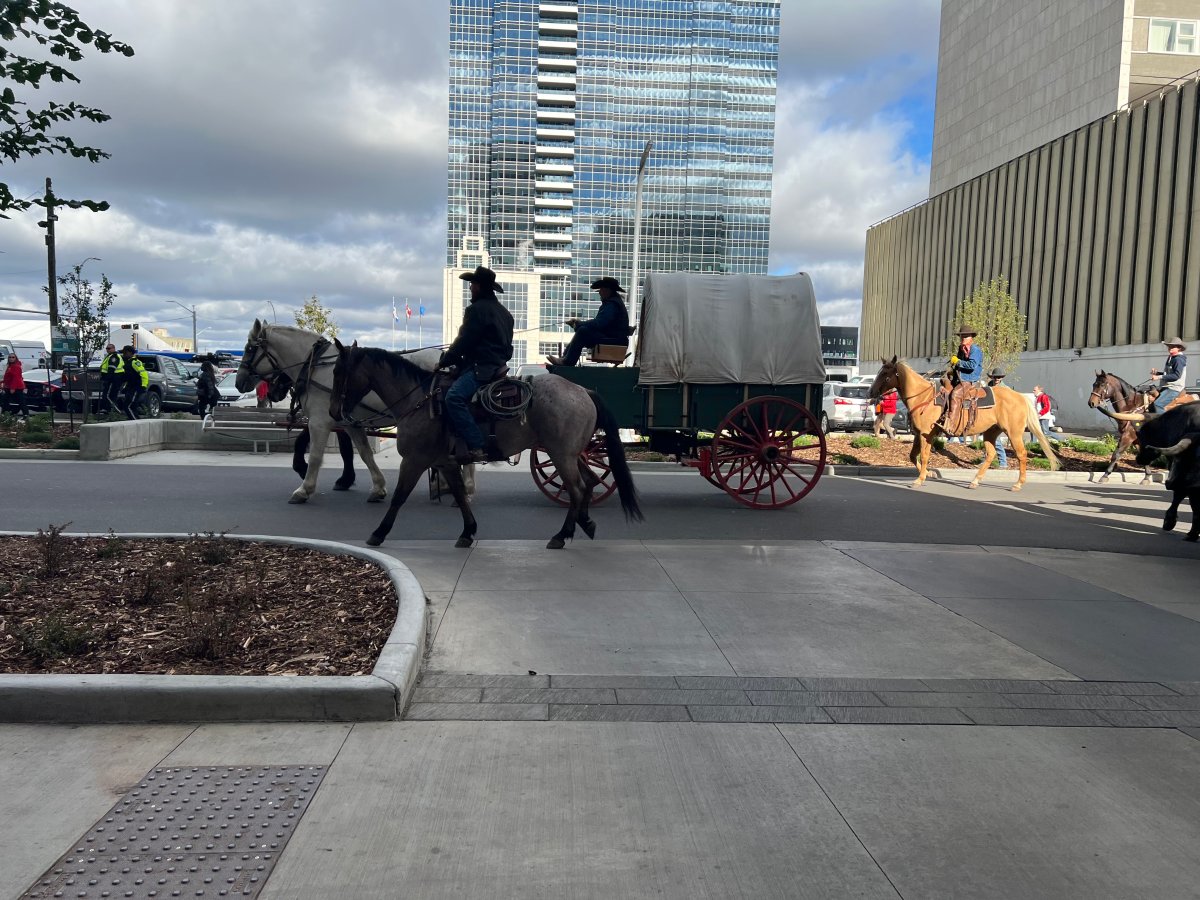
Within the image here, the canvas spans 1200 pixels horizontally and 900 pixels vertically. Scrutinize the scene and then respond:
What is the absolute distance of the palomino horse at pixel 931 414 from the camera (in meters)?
15.5

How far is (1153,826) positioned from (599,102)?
15730 centimetres

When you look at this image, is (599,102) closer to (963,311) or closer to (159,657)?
(963,311)

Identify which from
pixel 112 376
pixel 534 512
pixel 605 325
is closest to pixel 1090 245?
pixel 605 325

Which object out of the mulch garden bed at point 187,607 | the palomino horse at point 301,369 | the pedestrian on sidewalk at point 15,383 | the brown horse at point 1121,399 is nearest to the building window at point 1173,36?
the brown horse at point 1121,399

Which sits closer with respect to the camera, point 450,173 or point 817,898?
point 817,898

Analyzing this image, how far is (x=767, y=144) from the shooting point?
150 metres

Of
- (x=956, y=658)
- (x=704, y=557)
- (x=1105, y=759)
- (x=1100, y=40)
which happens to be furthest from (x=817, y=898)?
(x=1100, y=40)

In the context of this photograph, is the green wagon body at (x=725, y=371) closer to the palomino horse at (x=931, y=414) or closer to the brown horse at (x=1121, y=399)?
the palomino horse at (x=931, y=414)

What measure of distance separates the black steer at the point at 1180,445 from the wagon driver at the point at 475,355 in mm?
7840

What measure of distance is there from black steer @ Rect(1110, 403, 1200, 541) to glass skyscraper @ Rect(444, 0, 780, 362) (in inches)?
5410

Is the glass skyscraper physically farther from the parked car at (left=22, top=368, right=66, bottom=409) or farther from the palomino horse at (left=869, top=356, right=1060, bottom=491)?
the palomino horse at (left=869, top=356, right=1060, bottom=491)

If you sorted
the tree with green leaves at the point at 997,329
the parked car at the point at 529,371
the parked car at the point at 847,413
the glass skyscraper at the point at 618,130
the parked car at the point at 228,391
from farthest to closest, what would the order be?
the glass skyscraper at the point at 618,130 < the tree with green leaves at the point at 997,329 < the parked car at the point at 847,413 < the parked car at the point at 228,391 < the parked car at the point at 529,371

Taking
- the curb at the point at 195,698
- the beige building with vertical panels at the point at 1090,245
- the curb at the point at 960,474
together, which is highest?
the beige building with vertical panels at the point at 1090,245

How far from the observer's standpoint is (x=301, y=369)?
38.3ft
